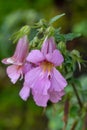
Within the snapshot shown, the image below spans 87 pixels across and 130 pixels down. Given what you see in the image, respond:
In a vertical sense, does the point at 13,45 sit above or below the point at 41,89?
below

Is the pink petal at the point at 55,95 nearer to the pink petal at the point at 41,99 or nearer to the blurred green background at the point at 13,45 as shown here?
the pink petal at the point at 41,99

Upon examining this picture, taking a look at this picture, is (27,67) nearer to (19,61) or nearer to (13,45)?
(19,61)

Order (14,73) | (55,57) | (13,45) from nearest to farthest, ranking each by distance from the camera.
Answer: (55,57)
(14,73)
(13,45)

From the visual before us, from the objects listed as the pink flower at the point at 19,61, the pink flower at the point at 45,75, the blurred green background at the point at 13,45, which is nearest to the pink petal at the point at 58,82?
the pink flower at the point at 45,75

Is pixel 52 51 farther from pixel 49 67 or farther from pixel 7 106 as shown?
pixel 7 106

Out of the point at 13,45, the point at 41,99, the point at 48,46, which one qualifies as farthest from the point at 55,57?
the point at 13,45

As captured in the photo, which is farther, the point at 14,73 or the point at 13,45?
the point at 13,45

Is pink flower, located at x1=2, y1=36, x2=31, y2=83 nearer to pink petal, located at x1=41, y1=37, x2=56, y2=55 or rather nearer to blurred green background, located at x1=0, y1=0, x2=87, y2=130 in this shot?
pink petal, located at x1=41, y1=37, x2=56, y2=55
